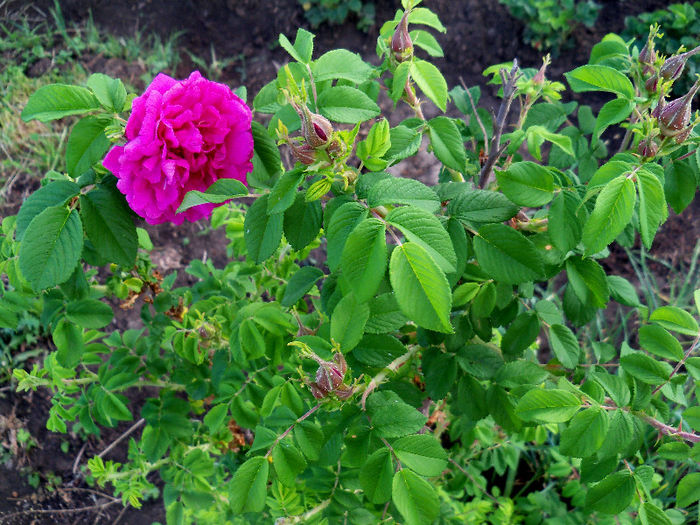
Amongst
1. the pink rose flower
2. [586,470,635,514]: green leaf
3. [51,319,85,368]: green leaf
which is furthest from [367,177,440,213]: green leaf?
[51,319,85,368]: green leaf

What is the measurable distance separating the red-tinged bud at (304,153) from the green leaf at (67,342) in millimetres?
754

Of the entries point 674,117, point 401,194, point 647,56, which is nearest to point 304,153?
point 401,194

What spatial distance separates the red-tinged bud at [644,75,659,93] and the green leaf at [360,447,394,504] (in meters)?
0.77

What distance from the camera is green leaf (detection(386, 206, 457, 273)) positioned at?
69 centimetres

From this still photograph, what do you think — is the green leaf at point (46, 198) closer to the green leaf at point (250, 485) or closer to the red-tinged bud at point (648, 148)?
the green leaf at point (250, 485)

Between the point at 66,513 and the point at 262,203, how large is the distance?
203 centimetres

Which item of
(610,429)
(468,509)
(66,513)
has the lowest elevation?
(66,513)

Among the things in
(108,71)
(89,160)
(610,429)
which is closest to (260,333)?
(89,160)

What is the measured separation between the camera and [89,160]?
34.1 inches

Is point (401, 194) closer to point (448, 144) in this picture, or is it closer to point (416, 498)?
point (448, 144)

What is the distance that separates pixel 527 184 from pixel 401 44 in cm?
33

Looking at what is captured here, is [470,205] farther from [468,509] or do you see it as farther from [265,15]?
[265,15]

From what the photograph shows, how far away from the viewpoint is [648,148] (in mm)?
864

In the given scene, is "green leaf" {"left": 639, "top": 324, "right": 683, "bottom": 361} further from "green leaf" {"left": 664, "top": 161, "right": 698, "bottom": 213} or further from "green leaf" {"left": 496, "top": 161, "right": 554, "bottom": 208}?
"green leaf" {"left": 496, "top": 161, "right": 554, "bottom": 208}
